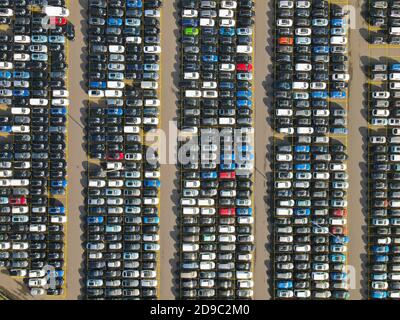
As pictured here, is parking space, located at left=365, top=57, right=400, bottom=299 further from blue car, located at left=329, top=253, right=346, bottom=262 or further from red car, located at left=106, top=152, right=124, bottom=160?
red car, located at left=106, top=152, right=124, bottom=160

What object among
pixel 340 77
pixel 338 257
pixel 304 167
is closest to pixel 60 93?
pixel 304 167

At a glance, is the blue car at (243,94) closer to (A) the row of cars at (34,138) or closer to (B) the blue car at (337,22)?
(B) the blue car at (337,22)

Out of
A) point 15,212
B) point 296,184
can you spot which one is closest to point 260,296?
point 296,184

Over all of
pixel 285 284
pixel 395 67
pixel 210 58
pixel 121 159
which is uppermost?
pixel 210 58

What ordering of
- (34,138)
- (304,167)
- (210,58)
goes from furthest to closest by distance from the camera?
(34,138), (210,58), (304,167)

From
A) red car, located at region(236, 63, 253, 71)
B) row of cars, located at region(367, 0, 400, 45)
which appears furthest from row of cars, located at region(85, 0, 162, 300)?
row of cars, located at region(367, 0, 400, 45)

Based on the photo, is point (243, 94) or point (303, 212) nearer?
point (303, 212)

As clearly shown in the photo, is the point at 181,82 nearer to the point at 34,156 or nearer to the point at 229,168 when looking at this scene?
the point at 229,168

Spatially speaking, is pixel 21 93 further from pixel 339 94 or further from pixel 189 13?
pixel 339 94

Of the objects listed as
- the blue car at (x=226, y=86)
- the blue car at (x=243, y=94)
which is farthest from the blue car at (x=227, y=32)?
the blue car at (x=243, y=94)
